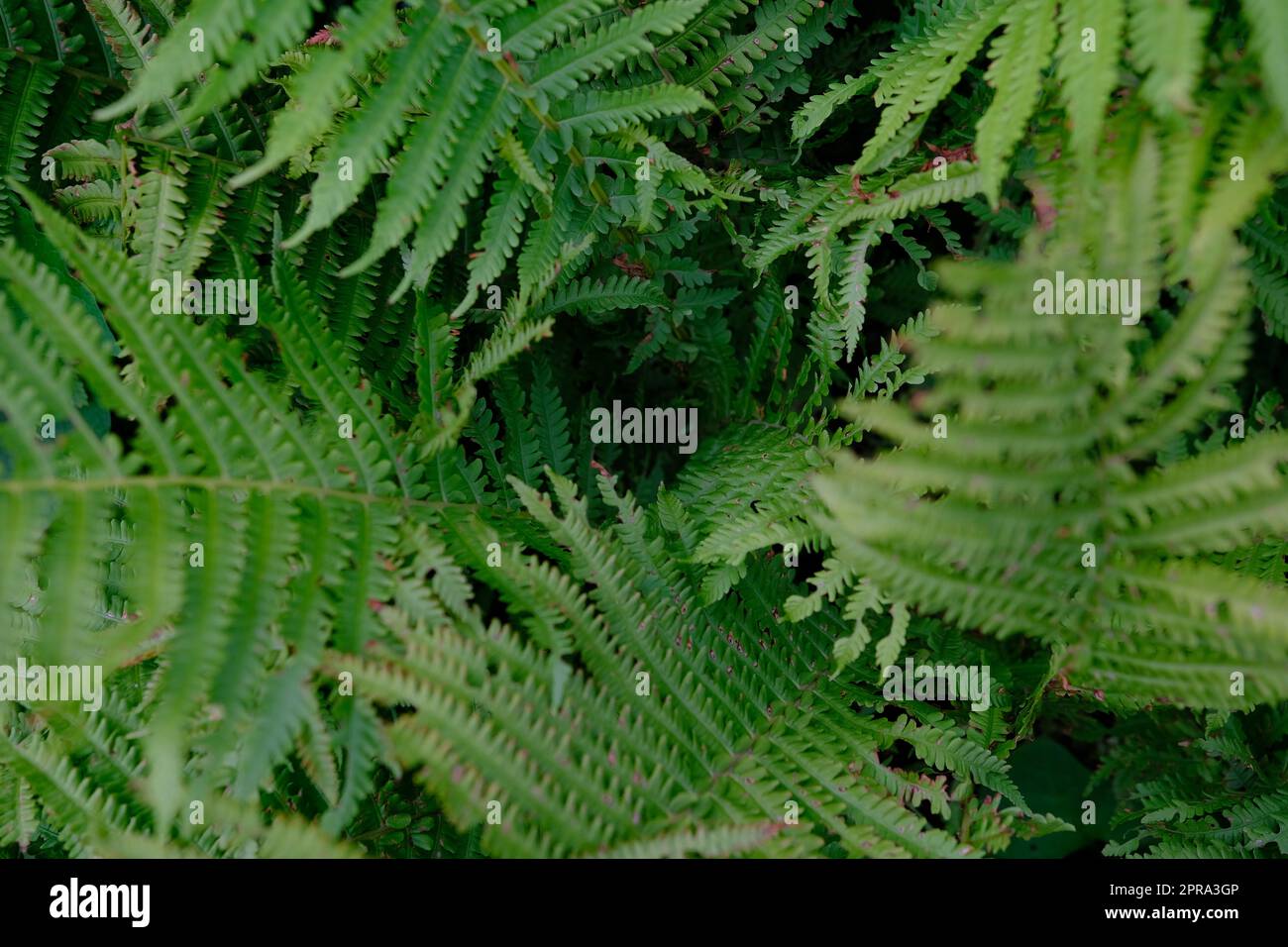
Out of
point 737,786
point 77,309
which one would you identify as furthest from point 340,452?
point 737,786

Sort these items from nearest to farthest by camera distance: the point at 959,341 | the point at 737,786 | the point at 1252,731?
the point at 959,341, the point at 737,786, the point at 1252,731

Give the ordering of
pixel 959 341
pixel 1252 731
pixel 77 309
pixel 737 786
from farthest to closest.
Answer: pixel 1252 731 < pixel 737 786 < pixel 77 309 < pixel 959 341

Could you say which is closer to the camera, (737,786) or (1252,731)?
(737,786)

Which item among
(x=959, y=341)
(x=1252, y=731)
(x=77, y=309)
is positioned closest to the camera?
(x=959, y=341)

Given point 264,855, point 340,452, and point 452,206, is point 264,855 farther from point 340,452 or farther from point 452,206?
point 452,206
